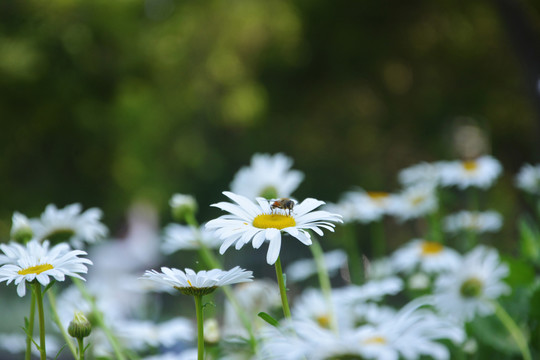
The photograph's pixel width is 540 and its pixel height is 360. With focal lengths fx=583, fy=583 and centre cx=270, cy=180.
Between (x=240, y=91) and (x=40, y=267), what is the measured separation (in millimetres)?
4888

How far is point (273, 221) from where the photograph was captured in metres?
0.57

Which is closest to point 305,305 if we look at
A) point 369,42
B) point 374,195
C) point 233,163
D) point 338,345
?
point 374,195

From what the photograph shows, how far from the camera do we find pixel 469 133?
13.4ft

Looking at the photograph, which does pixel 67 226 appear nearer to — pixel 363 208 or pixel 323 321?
pixel 323 321

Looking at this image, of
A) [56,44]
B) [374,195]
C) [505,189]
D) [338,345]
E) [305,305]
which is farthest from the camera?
[56,44]

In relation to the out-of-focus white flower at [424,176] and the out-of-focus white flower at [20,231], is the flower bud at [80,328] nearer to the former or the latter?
the out-of-focus white flower at [20,231]

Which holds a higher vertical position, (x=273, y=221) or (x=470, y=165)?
(x=470, y=165)

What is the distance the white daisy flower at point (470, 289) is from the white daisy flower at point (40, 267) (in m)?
0.66

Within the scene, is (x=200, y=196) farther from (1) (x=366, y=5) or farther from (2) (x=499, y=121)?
(2) (x=499, y=121)

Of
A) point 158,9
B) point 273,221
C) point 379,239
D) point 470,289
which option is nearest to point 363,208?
point 470,289

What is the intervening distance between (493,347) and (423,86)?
3921 millimetres

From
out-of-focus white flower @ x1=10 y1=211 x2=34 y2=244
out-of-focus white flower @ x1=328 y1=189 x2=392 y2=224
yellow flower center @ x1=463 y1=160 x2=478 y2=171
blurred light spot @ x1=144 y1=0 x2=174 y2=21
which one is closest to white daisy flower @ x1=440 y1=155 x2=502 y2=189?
yellow flower center @ x1=463 y1=160 x2=478 y2=171

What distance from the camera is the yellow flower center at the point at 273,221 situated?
0.55 m

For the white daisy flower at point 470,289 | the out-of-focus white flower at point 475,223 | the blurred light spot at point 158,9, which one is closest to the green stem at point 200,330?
the white daisy flower at point 470,289
